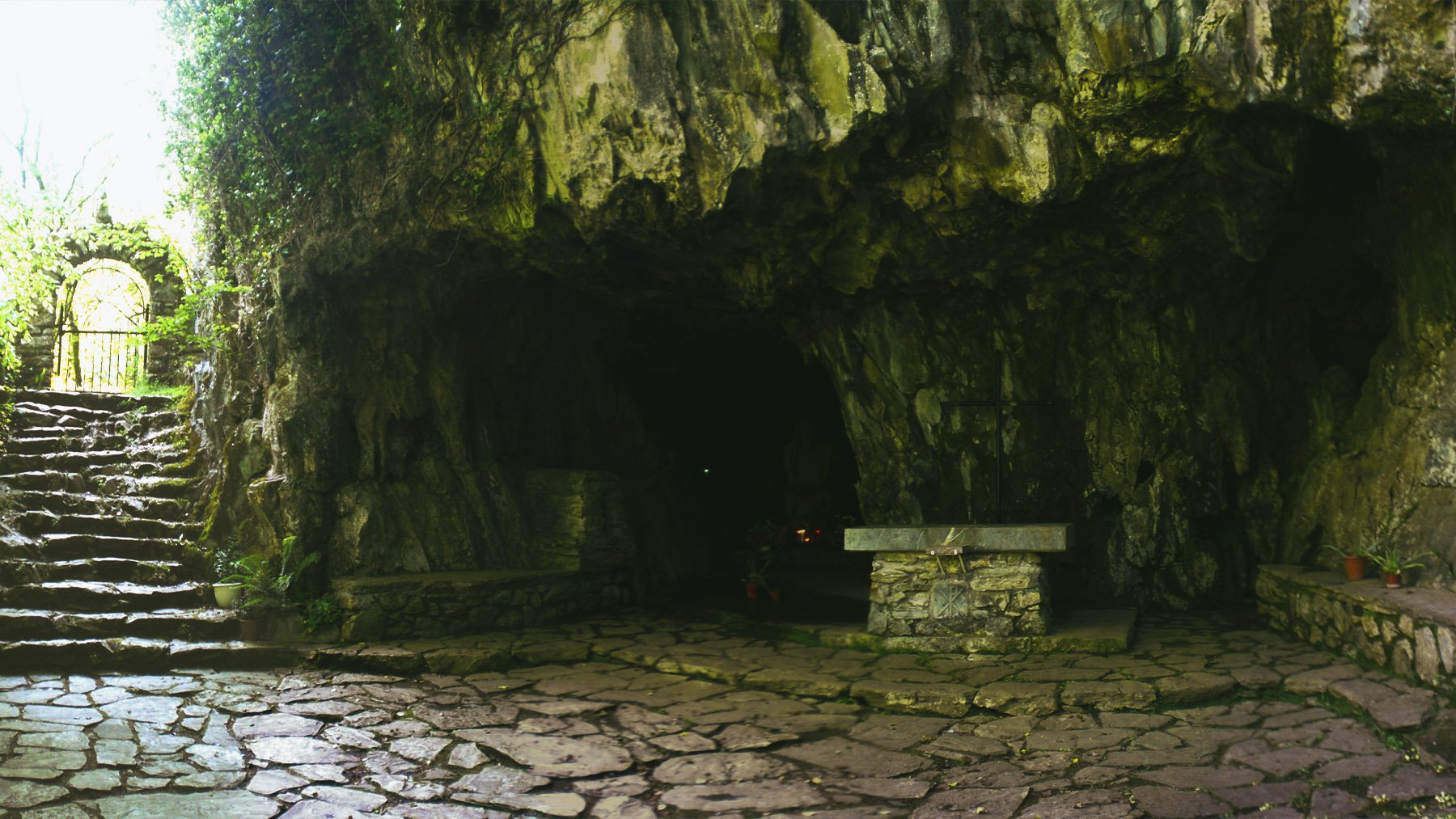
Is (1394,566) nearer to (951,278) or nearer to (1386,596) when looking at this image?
(1386,596)

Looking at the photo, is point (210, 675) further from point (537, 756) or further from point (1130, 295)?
point (1130, 295)

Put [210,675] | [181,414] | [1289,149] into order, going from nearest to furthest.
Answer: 1. [1289,149]
2. [210,675]
3. [181,414]

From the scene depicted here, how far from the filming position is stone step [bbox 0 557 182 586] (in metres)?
8.09

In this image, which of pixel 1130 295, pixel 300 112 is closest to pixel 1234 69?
pixel 1130 295

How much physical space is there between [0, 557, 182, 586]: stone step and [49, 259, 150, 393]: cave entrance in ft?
21.8

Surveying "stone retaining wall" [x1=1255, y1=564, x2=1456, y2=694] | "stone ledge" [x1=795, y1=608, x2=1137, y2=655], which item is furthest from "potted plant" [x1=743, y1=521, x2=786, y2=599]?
"stone retaining wall" [x1=1255, y1=564, x2=1456, y2=694]

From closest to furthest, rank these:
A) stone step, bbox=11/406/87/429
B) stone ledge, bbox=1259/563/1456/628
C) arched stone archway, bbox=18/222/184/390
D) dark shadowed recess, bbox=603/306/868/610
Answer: stone ledge, bbox=1259/563/1456/628
stone step, bbox=11/406/87/429
dark shadowed recess, bbox=603/306/868/610
arched stone archway, bbox=18/222/184/390

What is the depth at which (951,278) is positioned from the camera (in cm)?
911

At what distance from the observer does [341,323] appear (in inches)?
366

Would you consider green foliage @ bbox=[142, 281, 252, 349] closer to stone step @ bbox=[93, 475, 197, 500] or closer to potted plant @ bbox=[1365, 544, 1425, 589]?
stone step @ bbox=[93, 475, 197, 500]

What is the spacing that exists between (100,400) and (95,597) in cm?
421

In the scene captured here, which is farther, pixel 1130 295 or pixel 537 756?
pixel 1130 295

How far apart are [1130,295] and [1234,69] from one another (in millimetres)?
3230

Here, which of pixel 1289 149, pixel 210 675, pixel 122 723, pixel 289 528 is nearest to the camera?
pixel 122 723
